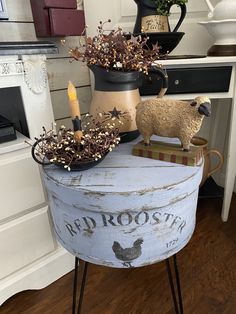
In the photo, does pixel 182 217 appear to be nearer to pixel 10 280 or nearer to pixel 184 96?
pixel 184 96

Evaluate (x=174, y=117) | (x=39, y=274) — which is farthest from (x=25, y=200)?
(x=174, y=117)

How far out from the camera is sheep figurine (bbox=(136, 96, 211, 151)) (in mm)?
557

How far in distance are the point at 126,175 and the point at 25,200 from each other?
0.46 meters

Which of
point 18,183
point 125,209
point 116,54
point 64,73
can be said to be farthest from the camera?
point 64,73

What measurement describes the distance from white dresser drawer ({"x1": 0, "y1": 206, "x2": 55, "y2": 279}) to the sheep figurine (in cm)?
52

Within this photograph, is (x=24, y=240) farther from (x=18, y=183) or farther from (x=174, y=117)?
(x=174, y=117)

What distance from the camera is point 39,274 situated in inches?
38.4

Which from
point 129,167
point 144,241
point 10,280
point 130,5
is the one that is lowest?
point 10,280

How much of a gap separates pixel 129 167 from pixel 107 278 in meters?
0.64

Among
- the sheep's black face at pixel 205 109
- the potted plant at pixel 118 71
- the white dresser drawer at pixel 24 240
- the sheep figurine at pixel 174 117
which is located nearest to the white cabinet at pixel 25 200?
the white dresser drawer at pixel 24 240

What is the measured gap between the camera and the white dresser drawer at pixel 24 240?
0.87 meters

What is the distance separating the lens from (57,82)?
3.67 ft

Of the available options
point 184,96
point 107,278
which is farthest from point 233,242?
point 184,96

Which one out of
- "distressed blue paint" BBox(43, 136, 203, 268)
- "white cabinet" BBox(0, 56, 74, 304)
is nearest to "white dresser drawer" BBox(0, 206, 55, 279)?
"white cabinet" BBox(0, 56, 74, 304)
